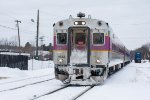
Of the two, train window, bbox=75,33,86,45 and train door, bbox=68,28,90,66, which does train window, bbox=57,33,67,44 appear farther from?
train window, bbox=75,33,86,45

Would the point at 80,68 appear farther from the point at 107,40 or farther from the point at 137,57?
the point at 137,57

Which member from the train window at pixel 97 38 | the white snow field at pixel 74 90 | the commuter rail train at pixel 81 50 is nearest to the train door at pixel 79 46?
the commuter rail train at pixel 81 50

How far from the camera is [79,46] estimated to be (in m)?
20.9

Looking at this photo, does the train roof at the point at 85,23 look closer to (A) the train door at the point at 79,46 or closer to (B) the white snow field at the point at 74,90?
(A) the train door at the point at 79,46

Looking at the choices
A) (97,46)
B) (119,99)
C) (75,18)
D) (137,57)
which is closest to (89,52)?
(97,46)

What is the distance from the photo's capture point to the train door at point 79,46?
2056 cm

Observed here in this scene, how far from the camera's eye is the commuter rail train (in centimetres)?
Answer: 2038

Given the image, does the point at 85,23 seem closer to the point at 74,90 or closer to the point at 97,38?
the point at 97,38

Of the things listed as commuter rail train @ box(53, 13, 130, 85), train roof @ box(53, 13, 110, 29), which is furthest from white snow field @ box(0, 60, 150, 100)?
train roof @ box(53, 13, 110, 29)

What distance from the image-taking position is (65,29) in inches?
824

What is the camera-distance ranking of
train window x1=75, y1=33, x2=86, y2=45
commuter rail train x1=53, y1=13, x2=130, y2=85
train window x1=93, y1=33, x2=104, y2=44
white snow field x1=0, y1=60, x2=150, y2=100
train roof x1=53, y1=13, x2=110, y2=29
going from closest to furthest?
1. white snow field x1=0, y1=60, x2=150, y2=100
2. commuter rail train x1=53, y1=13, x2=130, y2=85
3. train roof x1=53, y1=13, x2=110, y2=29
4. train window x1=93, y1=33, x2=104, y2=44
5. train window x1=75, y1=33, x2=86, y2=45

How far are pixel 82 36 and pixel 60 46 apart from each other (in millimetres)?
1290

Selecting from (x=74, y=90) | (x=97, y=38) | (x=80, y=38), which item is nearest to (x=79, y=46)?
(x=80, y=38)

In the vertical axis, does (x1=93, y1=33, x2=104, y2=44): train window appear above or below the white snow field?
above
